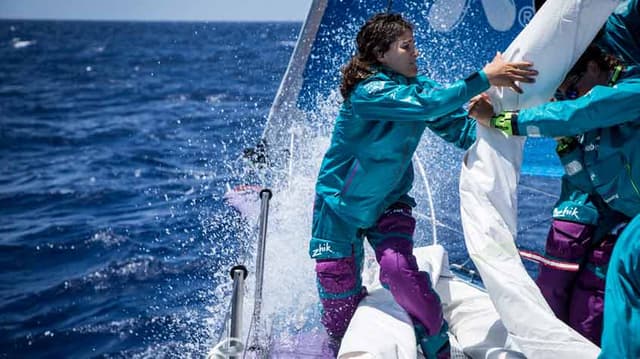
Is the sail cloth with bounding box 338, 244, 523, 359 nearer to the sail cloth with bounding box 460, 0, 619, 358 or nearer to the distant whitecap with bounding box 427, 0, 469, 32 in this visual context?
the sail cloth with bounding box 460, 0, 619, 358

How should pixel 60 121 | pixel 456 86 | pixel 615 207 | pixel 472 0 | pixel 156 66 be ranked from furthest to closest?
pixel 156 66 → pixel 60 121 → pixel 472 0 → pixel 615 207 → pixel 456 86

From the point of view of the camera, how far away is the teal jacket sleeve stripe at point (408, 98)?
235cm

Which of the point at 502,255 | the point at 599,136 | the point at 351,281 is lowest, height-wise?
the point at 351,281

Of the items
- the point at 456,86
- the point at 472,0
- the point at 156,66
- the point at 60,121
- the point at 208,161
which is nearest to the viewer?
the point at 456,86

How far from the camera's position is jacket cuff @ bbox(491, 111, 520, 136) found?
2371 millimetres

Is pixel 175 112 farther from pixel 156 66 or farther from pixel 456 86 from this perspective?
pixel 156 66

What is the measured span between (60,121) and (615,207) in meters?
13.6

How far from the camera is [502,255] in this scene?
7.77ft

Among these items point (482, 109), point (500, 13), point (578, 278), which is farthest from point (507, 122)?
point (500, 13)

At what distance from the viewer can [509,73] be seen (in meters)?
2.36

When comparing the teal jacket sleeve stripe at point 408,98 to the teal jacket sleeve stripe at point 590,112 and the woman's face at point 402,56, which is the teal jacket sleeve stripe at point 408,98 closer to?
the woman's face at point 402,56

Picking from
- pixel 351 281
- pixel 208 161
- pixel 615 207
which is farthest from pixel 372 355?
pixel 208 161

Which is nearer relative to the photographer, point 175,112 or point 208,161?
point 208,161

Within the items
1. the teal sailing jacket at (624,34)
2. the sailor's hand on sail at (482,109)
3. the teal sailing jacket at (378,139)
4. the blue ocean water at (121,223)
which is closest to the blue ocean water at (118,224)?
the blue ocean water at (121,223)
